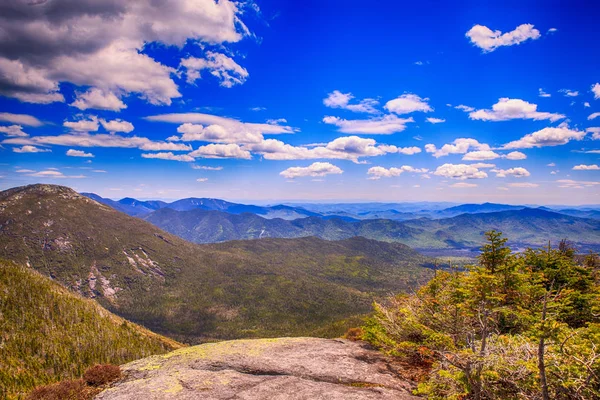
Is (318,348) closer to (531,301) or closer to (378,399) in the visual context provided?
(378,399)

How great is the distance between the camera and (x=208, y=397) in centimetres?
1678

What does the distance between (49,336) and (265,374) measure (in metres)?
188

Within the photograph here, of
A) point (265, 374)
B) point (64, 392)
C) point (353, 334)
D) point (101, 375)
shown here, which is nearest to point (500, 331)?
point (353, 334)

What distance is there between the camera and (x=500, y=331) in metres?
21.7

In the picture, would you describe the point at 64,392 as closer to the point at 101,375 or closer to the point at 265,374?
the point at 101,375

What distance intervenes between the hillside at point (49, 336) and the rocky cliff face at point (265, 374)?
116 metres

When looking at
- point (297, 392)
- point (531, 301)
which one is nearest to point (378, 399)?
point (297, 392)

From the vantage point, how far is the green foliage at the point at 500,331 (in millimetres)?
11758

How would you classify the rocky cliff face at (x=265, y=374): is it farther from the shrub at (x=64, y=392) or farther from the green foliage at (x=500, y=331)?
the green foliage at (x=500, y=331)

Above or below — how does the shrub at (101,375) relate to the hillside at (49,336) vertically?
above

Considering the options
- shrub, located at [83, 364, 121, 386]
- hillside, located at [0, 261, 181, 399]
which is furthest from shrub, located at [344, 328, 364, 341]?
hillside, located at [0, 261, 181, 399]

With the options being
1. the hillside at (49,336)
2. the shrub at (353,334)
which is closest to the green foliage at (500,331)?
the shrub at (353,334)

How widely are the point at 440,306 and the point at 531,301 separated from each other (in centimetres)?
705

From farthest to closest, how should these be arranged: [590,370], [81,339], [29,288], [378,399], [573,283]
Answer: [29,288] < [81,339] < [573,283] < [378,399] < [590,370]
